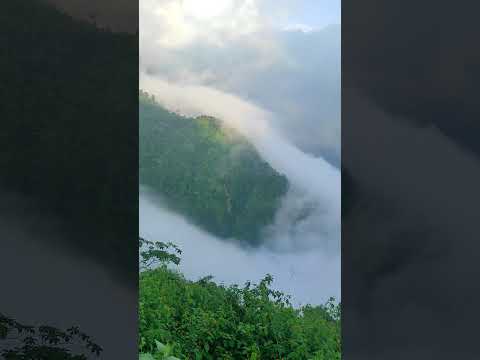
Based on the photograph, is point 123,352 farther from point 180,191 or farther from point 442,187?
point 180,191

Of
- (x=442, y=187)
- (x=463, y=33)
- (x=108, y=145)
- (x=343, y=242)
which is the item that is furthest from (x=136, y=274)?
(x=463, y=33)

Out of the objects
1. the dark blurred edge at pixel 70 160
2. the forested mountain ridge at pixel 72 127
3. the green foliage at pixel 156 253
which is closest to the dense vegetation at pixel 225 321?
the green foliage at pixel 156 253

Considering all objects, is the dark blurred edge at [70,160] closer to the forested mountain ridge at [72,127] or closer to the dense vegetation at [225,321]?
the forested mountain ridge at [72,127]

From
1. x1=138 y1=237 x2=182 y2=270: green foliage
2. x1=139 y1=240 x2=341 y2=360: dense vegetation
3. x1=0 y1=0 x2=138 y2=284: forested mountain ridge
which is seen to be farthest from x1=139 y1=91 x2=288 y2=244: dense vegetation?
x1=0 y1=0 x2=138 y2=284: forested mountain ridge

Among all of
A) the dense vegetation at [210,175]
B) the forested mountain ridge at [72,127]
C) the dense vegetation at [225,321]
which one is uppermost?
the dense vegetation at [210,175]

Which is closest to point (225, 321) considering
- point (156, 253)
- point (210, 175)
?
point (156, 253)
